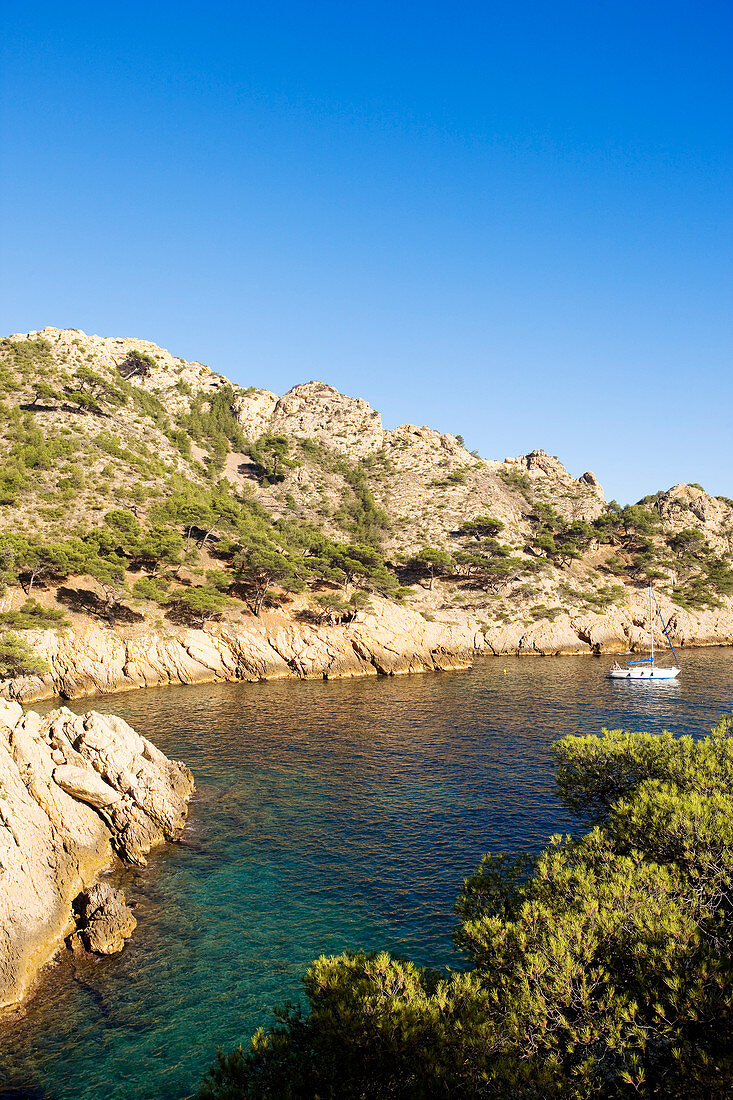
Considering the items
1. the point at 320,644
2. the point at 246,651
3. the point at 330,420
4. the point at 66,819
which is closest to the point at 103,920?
the point at 66,819

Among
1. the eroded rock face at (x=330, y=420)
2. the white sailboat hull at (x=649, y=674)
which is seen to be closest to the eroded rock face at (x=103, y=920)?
the white sailboat hull at (x=649, y=674)

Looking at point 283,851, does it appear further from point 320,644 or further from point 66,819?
point 320,644

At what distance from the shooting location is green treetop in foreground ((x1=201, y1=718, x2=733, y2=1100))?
34.0 ft

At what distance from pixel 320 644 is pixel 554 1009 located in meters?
65.7

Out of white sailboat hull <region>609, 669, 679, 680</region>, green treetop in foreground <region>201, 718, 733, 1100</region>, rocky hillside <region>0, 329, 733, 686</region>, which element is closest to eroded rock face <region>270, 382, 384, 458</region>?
rocky hillside <region>0, 329, 733, 686</region>

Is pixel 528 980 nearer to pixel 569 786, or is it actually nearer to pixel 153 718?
pixel 569 786

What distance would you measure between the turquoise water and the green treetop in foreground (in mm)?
7488

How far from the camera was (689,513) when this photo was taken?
438 ft

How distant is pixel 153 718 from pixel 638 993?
48.0 metres

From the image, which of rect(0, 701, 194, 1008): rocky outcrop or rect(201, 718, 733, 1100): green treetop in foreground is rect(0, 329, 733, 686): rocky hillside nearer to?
rect(0, 701, 194, 1008): rocky outcrop

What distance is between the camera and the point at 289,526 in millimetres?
104875

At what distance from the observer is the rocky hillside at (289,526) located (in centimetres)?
7262

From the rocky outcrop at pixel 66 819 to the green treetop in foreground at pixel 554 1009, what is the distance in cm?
1274

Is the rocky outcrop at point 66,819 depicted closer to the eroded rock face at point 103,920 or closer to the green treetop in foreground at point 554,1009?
the eroded rock face at point 103,920
